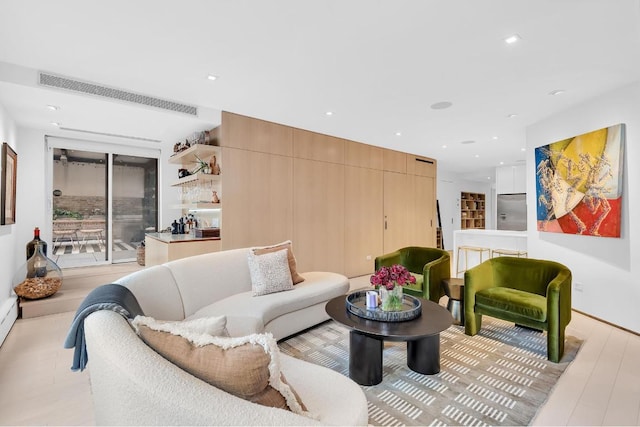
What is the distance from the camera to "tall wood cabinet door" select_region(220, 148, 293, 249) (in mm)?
4242

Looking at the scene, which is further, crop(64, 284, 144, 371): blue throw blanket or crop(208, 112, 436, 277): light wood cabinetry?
crop(208, 112, 436, 277): light wood cabinetry

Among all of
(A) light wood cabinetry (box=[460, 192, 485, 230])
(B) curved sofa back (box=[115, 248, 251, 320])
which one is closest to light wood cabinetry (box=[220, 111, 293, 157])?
(B) curved sofa back (box=[115, 248, 251, 320])

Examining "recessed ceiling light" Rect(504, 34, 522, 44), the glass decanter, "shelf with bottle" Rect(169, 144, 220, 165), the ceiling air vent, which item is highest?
"recessed ceiling light" Rect(504, 34, 522, 44)

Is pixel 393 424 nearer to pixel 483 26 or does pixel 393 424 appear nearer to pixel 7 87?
pixel 483 26

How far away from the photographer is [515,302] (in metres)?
2.82

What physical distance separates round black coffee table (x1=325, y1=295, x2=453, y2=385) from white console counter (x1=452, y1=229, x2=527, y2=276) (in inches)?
133

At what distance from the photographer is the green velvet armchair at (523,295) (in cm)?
261

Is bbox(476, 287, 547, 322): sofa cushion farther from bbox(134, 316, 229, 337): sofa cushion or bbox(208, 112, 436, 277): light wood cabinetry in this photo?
bbox(208, 112, 436, 277): light wood cabinetry

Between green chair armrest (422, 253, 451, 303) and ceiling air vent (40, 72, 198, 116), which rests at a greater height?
ceiling air vent (40, 72, 198, 116)

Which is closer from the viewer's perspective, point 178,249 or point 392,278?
point 392,278

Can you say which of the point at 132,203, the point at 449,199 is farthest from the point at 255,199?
the point at 449,199

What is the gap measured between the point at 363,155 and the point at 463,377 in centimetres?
435

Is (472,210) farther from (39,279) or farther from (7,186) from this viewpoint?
(7,186)

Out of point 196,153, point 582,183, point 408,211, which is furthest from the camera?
point 408,211
